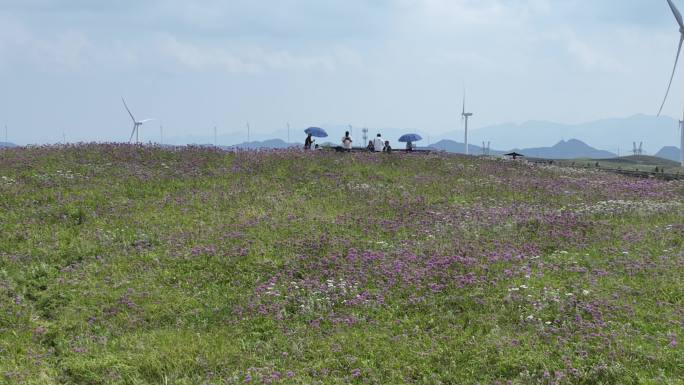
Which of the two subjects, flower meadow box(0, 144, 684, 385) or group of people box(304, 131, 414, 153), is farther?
group of people box(304, 131, 414, 153)

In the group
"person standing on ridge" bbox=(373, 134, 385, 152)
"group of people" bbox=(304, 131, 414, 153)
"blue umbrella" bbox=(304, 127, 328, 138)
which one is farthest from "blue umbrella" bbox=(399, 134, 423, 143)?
"person standing on ridge" bbox=(373, 134, 385, 152)

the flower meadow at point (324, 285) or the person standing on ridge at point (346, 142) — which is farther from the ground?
the person standing on ridge at point (346, 142)

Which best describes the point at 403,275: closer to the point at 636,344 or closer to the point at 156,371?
the point at 636,344

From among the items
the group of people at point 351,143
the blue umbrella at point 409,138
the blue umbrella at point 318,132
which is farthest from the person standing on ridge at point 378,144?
the blue umbrella at point 409,138

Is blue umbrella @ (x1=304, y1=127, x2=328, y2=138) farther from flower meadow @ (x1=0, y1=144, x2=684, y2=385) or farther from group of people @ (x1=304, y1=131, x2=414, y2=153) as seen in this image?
flower meadow @ (x1=0, y1=144, x2=684, y2=385)

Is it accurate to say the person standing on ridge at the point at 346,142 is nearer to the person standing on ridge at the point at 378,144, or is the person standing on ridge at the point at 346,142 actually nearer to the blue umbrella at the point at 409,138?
the person standing on ridge at the point at 378,144

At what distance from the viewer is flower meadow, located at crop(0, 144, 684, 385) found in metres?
9.33

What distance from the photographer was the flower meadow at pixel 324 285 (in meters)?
9.33

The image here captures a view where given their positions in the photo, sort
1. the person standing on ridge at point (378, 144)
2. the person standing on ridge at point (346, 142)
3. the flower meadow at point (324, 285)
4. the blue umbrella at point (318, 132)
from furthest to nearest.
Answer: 1. the blue umbrella at point (318, 132)
2. the person standing on ridge at point (378, 144)
3. the person standing on ridge at point (346, 142)
4. the flower meadow at point (324, 285)

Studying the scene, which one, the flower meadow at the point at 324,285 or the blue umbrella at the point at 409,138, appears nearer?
the flower meadow at the point at 324,285

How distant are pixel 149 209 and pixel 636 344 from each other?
1529 cm

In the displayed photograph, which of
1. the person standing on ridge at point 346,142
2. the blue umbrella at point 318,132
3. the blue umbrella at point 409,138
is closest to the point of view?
the person standing on ridge at point 346,142

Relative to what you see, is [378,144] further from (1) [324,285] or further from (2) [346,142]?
(1) [324,285]

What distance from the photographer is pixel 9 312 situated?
37.9ft
